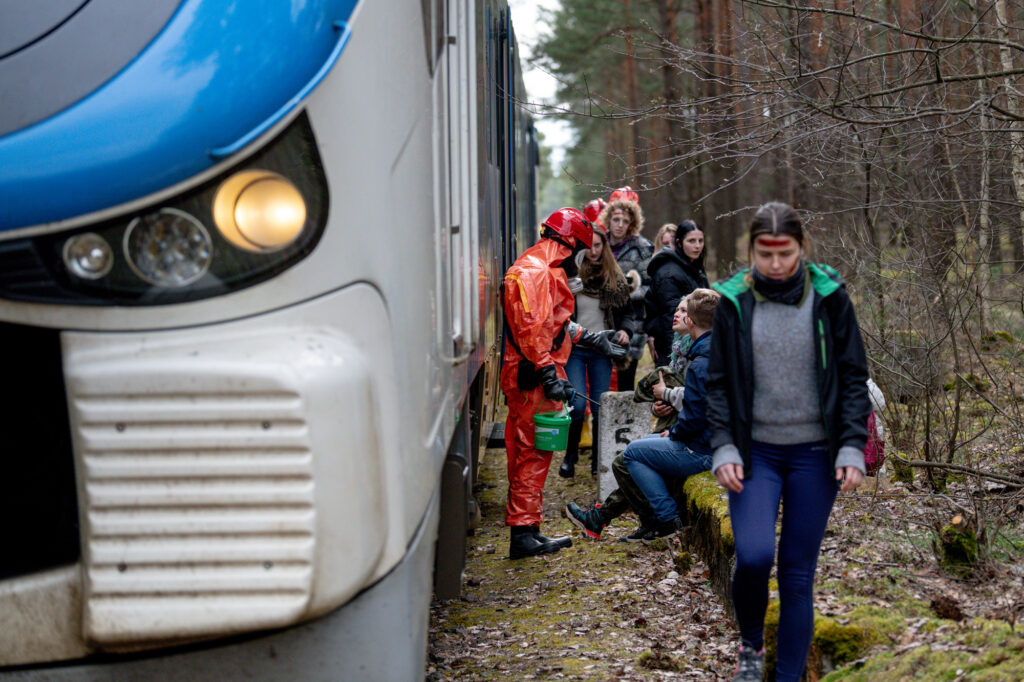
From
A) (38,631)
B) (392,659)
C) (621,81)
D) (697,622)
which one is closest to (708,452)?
(697,622)

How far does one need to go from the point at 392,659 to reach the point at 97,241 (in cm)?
121

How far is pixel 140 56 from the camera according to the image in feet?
7.82

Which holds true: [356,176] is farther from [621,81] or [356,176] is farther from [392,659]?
[621,81]

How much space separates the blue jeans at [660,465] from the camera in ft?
20.8

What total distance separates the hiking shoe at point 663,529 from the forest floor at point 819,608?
0.28 ft

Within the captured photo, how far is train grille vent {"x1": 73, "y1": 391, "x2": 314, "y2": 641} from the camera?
235 centimetres

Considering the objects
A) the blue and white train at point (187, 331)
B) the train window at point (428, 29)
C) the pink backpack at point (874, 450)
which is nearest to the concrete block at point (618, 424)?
the pink backpack at point (874, 450)

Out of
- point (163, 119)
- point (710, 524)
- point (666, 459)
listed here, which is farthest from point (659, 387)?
point (163, 119)

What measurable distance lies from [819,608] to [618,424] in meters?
3.12

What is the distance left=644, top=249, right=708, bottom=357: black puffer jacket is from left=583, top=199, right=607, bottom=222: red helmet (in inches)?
30.6

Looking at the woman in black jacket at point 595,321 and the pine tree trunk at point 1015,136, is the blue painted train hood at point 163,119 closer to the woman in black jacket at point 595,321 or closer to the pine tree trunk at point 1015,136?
the pine tree trunk at point 1015,136

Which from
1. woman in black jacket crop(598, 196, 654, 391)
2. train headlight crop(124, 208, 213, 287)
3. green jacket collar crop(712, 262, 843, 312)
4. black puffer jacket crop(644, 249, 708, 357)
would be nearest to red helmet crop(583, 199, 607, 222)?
woman in black jacket crop(598, 196, 654, 391)

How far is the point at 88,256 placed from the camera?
236cm

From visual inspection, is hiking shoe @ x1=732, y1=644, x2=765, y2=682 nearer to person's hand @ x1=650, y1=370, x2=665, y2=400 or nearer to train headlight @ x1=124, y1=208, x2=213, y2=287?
person's hand @ x1=650, y1=370, x2=665, y2=400
